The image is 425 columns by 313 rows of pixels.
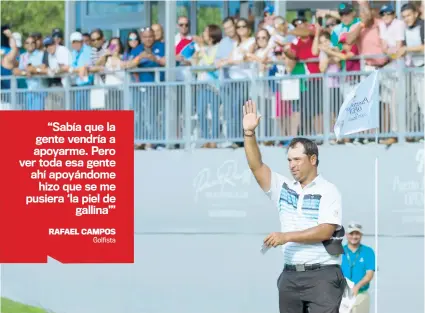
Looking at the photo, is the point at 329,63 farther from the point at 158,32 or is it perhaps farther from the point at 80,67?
the point at 80,67

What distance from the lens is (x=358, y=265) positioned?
15.6 meters

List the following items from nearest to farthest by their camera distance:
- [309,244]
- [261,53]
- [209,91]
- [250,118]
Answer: [309,244] → [250,118] → [261,53] → [209,91]

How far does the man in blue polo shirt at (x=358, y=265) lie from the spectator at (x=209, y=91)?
429 centimetres

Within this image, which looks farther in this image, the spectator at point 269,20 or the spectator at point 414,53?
the spectator at point 269,20

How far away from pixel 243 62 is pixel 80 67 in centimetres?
311

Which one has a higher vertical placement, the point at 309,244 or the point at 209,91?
the point at 209,91

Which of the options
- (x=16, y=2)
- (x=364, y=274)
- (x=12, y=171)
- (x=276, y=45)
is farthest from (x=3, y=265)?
(x=16, y=2)

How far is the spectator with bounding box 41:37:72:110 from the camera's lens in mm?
21203

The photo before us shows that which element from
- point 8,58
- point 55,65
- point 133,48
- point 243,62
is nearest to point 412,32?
point 243,62

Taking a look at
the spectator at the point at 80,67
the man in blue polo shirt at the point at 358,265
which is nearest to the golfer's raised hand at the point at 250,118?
the man in blue polo shirt at the point at 358,265

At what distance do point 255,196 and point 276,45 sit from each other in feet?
7.16

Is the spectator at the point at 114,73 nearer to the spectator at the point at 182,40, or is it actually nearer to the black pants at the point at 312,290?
the spectator at the point at 182,40

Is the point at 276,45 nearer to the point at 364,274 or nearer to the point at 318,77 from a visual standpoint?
the point at 318,77
